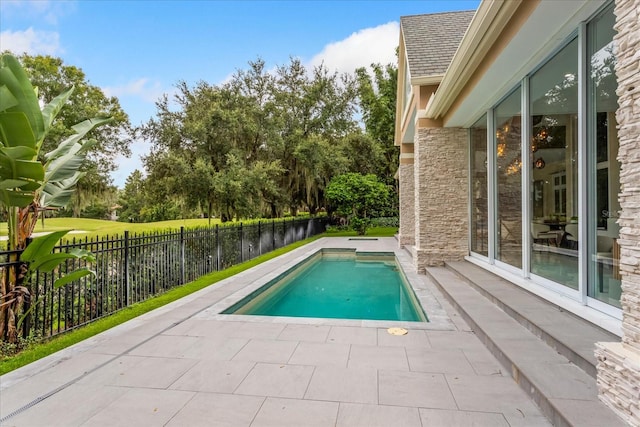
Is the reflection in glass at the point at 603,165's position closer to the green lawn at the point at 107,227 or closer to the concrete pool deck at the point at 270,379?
the concrete pool deck at the point at 270,379

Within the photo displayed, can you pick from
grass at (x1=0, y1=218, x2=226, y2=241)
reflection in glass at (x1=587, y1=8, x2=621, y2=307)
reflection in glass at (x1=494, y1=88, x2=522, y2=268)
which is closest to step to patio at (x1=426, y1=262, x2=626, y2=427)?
reflection in glass at (x1=587, y1=8, x2=621, y2=307)

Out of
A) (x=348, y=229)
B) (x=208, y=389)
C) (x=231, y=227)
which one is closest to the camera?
(x=208, y=389)

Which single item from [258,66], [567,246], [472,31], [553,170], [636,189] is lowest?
[567,246]

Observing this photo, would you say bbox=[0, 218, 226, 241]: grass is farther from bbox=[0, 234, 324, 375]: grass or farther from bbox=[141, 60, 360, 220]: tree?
bbox=[0, 234, 324, 375]: grass

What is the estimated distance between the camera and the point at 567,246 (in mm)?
4090

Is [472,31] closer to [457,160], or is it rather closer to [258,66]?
[457,160]

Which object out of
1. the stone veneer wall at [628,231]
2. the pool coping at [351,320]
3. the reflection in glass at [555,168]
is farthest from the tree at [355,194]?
the stone veneer wall at [628,231]

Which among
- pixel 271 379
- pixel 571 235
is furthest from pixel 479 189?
pixel 271 379

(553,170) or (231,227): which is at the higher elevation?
(553,170)

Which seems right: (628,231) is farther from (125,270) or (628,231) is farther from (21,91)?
(125,270)

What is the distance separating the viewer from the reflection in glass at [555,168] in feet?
12.8

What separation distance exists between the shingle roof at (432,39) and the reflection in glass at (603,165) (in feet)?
15.8

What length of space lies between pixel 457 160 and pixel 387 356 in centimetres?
592

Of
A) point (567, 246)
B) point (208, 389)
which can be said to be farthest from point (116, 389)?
point (567, 246)
